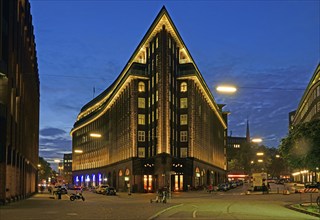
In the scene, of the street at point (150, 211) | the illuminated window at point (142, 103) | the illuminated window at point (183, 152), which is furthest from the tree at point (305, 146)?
the illuminated window at point (142, 103)

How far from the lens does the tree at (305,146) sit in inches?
1414

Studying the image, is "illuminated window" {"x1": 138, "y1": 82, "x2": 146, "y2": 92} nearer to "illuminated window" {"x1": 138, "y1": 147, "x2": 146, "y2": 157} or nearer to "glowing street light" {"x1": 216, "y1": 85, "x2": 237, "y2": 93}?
"illuminated window" {"x1": 138, "y1": 147, "x2": 146, "y2": 157}

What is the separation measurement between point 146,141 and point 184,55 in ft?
70.0

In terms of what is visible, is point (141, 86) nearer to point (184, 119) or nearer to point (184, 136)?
point (184, 119)

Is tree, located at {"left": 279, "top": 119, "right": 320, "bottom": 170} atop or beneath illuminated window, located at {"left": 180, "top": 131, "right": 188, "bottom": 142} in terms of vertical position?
beneath

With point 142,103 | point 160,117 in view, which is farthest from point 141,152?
Answer: point 142,103

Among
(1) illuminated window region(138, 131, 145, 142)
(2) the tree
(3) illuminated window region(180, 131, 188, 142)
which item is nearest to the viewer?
(2) the tree

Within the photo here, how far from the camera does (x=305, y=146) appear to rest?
36688 millimetres

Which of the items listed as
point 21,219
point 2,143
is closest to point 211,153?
point 2,143

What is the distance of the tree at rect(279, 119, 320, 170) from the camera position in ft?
118

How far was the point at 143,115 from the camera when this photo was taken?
330 ft

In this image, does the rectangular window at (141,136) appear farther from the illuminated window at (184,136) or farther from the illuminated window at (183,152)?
the illuminated window at (183,152)

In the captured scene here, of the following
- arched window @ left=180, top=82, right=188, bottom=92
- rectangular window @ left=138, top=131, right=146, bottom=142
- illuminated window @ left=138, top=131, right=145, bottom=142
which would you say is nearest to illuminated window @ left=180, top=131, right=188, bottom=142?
rectangular window @ left=138, top=131, right=146, bottom=142

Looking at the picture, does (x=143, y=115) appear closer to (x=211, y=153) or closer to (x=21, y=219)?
(x=211, y=153)
